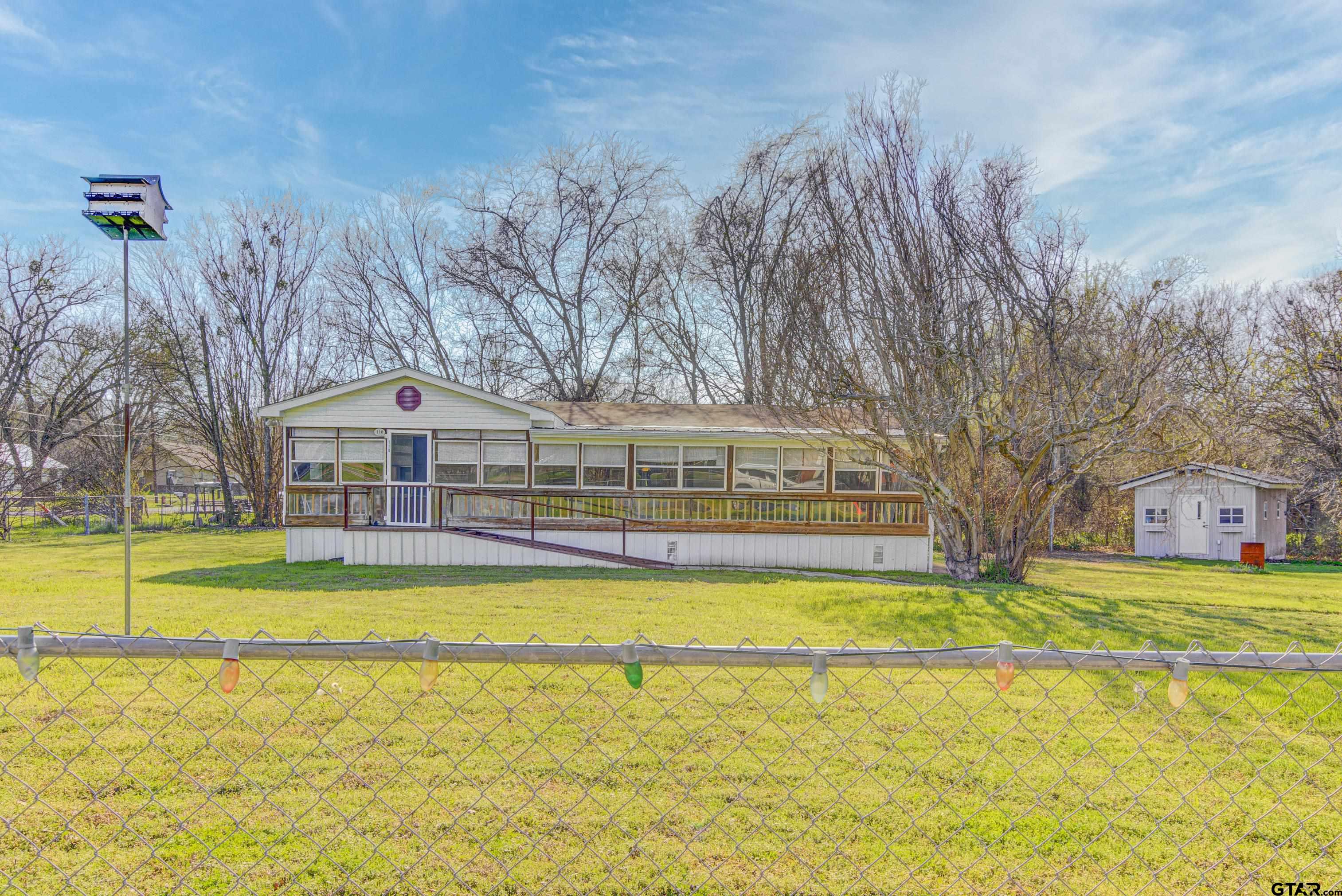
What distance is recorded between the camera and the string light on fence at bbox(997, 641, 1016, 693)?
177cm

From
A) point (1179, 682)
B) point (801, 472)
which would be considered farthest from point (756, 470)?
point (1179, 682)

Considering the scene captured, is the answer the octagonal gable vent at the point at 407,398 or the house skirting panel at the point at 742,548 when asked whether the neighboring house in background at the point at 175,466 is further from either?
the octagonal gable vent at the point at 407,398

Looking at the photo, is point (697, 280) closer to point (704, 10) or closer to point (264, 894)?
point (704, 10)

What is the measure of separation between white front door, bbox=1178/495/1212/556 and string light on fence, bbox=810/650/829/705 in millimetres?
25106

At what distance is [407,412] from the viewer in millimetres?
15773

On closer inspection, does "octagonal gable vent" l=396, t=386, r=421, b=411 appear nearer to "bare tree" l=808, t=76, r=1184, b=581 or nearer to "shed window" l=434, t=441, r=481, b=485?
"shed window" l=434, t=441, r=481, b=485

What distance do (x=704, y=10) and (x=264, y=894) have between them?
34.7 ft

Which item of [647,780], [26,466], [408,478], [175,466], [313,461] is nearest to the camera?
[647,780]

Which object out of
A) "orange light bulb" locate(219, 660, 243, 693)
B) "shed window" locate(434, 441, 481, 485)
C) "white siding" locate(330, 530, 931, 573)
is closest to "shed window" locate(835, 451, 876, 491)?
"white siding" locate(330, 530, 931, 573)

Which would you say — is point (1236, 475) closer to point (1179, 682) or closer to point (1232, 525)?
point (1232, 525)

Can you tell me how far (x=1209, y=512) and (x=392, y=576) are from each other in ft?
75.3

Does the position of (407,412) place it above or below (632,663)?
above

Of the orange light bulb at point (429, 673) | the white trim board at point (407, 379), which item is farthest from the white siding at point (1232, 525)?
the orange light bulb at point (429, 673)

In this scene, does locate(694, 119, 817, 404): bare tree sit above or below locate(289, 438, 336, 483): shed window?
above
